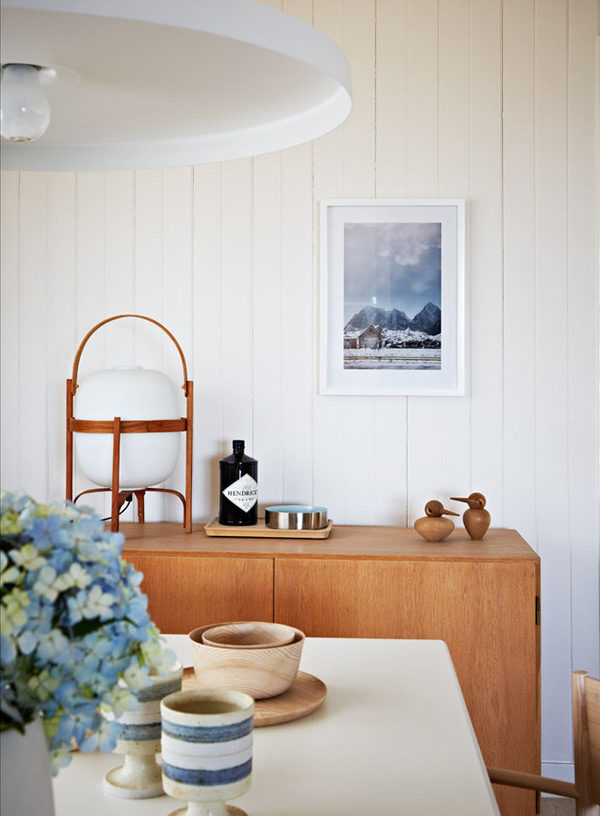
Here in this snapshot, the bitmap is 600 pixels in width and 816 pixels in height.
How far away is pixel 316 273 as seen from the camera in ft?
9.41

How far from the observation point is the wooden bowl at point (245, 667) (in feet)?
4.09

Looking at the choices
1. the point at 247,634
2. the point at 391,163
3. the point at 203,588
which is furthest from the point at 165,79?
the point at 391,163

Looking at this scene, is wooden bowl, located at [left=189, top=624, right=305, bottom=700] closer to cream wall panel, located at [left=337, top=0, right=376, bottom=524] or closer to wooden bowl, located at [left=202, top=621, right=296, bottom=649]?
wooden bowl, located at [left=202, top=621, right=296, bottom=649]

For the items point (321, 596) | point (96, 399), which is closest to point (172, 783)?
point (321, 596)

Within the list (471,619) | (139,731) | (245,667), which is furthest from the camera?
(471,619)

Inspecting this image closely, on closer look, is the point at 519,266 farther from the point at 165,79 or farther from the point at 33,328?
the point at 165,79

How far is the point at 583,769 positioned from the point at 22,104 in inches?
49.0

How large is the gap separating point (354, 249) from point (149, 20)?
2211mm

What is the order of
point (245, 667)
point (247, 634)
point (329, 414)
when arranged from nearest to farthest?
1. point (245, 667)
2. point (247, 634)
3. point (329, 414)

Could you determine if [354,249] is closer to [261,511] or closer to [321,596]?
[261,511]

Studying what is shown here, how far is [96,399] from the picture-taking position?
2.60 metres

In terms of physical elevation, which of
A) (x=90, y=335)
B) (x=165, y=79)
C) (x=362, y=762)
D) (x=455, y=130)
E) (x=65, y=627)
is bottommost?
(x=362, y=762)

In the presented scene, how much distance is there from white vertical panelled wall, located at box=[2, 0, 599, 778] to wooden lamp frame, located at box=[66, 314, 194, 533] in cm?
13

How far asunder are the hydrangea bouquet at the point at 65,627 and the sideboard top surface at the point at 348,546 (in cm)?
165
